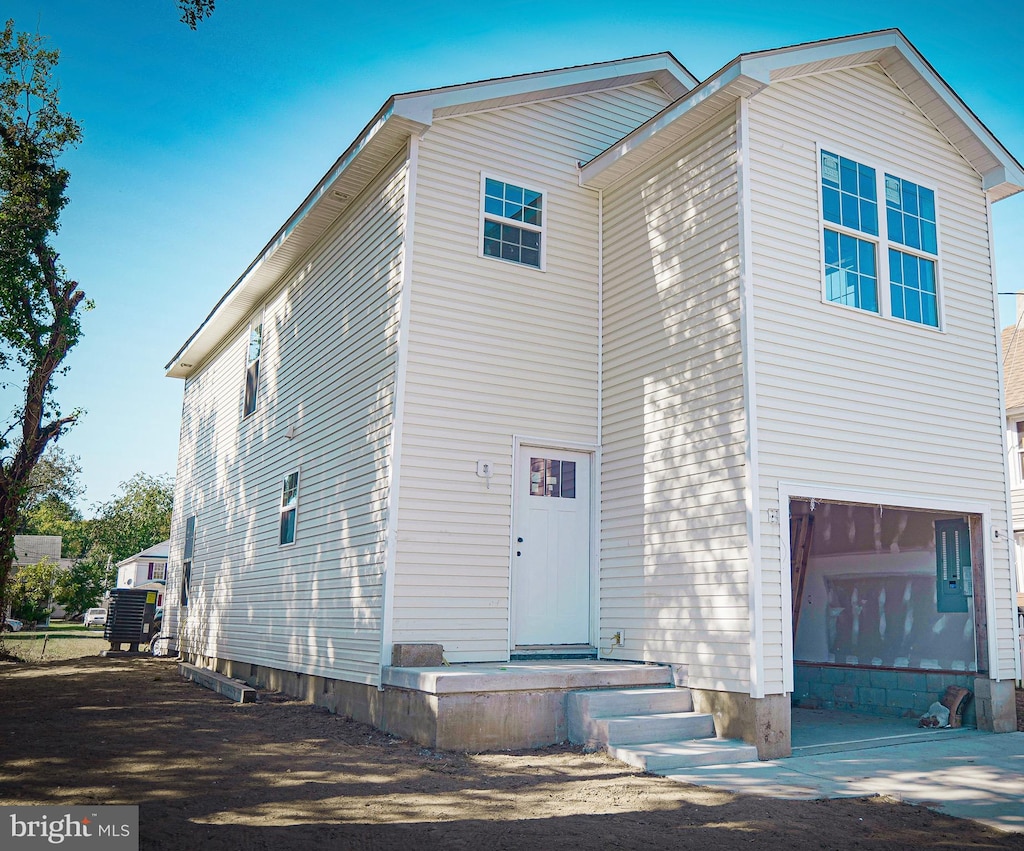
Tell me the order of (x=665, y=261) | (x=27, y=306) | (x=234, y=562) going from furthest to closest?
1. (x=27, y=306)
2. (x=234, y=562)
3. (x=665, y=261)

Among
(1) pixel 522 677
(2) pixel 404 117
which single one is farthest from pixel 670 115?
(1) pixel 522 677

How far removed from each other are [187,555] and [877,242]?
47.8 feet

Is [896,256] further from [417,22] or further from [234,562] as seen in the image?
[234,562]

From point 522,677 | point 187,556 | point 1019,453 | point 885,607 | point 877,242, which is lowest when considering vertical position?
point 522,677

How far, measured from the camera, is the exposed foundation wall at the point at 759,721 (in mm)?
7184

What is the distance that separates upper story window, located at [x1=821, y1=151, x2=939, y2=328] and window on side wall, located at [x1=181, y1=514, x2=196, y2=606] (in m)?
13.7

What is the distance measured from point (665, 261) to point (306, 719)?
6352mm

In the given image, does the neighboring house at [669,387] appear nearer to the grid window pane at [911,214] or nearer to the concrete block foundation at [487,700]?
the grid window pane at [911,214]

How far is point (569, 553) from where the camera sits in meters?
9.60

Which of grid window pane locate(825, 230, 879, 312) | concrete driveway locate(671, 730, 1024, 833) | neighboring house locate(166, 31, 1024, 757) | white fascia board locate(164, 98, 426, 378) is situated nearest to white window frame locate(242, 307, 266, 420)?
white fascia board locate(164, 98, 426, 378)

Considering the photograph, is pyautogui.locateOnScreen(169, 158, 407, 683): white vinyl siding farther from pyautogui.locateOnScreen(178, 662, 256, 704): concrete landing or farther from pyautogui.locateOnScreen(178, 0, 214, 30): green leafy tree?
pyautogui.locateOnScreen(178, 0, 214, 30): green leafy tree

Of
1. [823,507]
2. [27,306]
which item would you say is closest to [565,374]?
[823,507]

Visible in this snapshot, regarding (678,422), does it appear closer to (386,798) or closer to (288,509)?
(386,798)

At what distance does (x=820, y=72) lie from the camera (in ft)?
29.4
